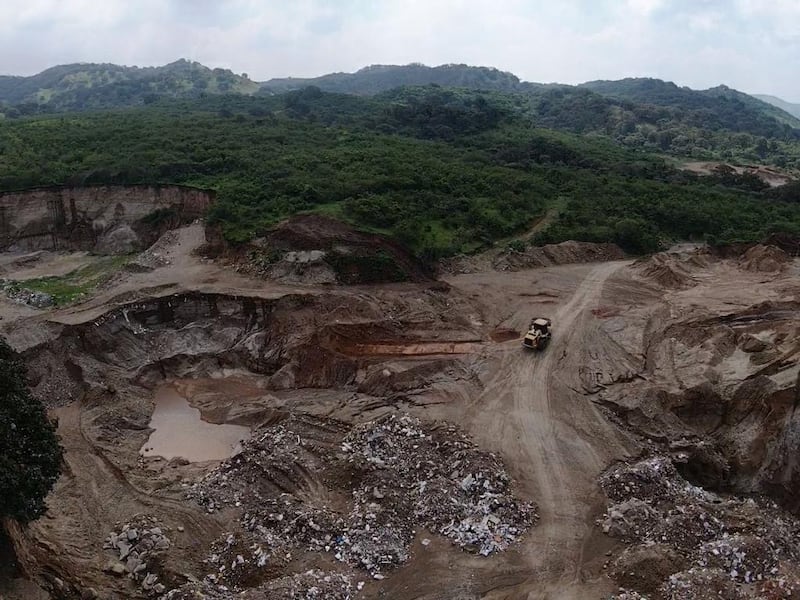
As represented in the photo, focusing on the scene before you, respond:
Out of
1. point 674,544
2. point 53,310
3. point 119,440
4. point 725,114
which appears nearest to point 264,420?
point 119,440

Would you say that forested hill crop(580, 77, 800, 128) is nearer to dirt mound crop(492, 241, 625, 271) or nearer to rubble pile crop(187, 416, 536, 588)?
dirt mound crop(492, 241, 625, 271)

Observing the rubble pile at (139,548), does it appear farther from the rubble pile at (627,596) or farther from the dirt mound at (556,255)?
the dirt mound at (556,255)

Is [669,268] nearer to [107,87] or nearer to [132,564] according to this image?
[132,564]

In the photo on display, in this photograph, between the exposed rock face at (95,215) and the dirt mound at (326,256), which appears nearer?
the dirt mound at (326,256)

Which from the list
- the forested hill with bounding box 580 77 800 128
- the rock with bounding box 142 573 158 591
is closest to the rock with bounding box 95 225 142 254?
the rock with bounding box 142 573 158 591

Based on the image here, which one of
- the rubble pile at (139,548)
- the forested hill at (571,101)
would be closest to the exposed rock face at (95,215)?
the rubble pile at (139,548)

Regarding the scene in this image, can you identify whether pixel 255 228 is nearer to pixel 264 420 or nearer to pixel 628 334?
pixel 264 420
